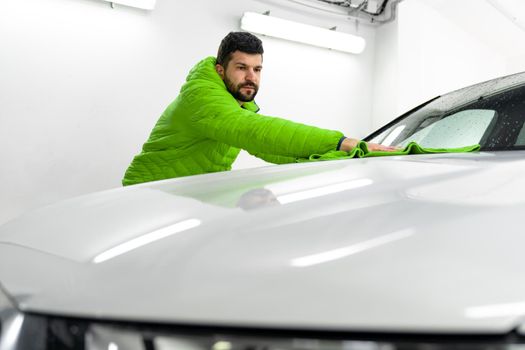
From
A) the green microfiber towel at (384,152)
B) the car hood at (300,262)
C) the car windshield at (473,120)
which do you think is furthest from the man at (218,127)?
the car hood at (300,262)

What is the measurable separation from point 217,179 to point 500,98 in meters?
0.90

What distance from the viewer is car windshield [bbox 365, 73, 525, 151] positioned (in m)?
1.14

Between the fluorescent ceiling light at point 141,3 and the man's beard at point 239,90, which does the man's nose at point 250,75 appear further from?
the fluorescent ceiling light at point 141,3

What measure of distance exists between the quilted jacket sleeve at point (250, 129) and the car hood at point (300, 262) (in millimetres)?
755

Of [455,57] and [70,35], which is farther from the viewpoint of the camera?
[455,57]

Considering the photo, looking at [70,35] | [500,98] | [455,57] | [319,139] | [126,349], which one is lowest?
[126,349]

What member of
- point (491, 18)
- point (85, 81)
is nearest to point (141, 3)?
→ point (85, 81)

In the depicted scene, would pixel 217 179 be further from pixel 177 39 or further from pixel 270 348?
pixel 177 39

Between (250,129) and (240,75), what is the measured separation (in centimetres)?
54

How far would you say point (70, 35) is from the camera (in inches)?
133

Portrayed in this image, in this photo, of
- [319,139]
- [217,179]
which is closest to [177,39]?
[319,139]

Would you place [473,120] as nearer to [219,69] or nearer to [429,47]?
[219,69]

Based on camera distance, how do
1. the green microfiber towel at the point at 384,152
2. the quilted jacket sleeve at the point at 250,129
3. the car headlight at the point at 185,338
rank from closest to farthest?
the car headlight at the point at 185,338 < the green microfiber towel at the point at 384,152 < the quilted jacket sleeve at the point at 250,129

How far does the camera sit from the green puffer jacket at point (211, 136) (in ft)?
4.49
